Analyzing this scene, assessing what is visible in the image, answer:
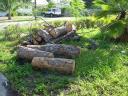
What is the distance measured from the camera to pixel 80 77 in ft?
25.2

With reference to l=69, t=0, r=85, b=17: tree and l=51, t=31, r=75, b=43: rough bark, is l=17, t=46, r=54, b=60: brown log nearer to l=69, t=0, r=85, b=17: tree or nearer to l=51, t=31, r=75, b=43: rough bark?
l=51, t=31, r=75, b=43: rough bark

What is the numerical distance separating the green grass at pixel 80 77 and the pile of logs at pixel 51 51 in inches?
7.0

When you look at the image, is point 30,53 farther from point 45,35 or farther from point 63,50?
point 45,35

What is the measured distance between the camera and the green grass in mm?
6859

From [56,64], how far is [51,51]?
138cm

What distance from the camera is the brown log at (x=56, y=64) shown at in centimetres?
775

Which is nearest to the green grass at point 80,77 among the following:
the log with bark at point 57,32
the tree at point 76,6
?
the log with bark at point 57,32

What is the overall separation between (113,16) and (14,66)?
5.82m

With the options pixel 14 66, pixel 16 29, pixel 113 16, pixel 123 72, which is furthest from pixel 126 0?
pixel 16 29

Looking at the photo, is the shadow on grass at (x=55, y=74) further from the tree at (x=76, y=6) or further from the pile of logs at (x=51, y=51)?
the tree at (x=76, y=6)

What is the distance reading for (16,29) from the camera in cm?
1535

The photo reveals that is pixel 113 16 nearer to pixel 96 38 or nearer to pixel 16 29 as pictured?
pixel 96 38

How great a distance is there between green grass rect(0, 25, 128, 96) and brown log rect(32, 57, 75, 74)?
126 mm

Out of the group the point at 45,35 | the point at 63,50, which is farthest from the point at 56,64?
the point at 45,35
